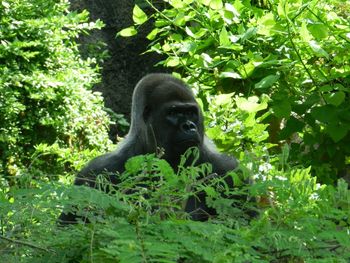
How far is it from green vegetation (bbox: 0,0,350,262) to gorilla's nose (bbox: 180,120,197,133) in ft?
1.18

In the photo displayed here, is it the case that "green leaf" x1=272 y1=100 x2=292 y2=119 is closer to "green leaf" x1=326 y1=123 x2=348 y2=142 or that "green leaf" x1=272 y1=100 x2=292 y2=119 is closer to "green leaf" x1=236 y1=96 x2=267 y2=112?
"green leaf" x1=236 y1=96 x2=267 y2=112

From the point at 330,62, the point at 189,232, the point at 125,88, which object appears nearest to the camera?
the point at 189,232

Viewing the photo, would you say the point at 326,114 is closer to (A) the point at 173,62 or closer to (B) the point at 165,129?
(B) the point at 165,129

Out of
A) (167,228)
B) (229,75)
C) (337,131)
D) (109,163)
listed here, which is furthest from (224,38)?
(167,228)

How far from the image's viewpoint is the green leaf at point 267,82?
4988mm

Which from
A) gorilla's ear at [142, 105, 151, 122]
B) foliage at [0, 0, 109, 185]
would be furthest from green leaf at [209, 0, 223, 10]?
foliage at [0, 0, 109, 185]

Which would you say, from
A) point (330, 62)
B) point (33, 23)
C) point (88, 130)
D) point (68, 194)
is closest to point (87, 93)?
point (88, 130)

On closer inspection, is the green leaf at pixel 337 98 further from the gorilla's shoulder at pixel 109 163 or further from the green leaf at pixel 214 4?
the gorilla's shoulder at pixel 109 163

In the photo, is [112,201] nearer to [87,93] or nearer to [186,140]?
[186,140]

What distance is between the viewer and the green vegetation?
1.73 m

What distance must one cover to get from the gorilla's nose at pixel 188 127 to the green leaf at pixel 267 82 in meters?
0.46

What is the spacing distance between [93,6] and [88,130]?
345cm

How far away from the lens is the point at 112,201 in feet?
5.84

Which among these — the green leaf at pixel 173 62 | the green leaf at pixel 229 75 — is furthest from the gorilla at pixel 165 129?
the green leaf at pixel 173 62
